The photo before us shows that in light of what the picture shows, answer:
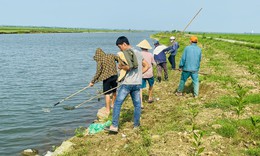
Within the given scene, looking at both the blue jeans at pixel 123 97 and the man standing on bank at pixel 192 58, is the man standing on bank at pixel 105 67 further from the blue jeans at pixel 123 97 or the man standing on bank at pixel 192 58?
the man standing on bank at pixel 192 58

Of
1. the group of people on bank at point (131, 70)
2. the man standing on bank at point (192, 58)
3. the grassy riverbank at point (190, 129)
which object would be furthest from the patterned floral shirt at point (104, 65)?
the man standing on bank at point (192, 58)

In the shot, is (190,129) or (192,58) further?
(192,58)

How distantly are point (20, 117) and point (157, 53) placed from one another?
727cm

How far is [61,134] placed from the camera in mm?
11172

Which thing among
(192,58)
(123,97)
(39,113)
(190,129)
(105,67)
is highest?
(192,58)

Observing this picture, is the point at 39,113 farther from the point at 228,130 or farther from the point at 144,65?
the point at 228,130

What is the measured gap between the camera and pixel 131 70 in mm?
8406

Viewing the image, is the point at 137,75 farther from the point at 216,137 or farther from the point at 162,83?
the point at 162,83

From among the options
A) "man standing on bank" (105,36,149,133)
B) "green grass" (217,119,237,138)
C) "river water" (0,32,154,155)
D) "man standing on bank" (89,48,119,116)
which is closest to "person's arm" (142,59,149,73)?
"man standing on bank" (105,36,149,133)

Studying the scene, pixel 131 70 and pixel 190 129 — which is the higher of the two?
pixel 131 70

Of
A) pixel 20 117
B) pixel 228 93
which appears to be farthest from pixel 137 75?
pixel 20 117

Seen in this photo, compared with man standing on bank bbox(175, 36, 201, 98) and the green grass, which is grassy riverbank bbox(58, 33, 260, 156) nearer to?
the green grass

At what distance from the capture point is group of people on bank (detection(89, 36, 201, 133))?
8.30 metres

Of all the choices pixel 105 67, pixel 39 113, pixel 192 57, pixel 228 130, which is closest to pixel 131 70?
pixel 105 67
